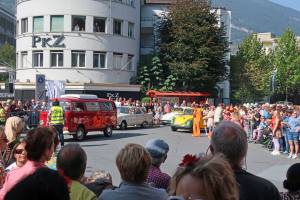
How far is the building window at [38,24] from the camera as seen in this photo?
50.3 meters

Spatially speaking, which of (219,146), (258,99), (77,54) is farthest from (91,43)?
(219,146)

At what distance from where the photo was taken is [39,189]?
2.28 m

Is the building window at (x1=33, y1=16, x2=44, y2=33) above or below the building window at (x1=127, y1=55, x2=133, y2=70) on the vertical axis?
above

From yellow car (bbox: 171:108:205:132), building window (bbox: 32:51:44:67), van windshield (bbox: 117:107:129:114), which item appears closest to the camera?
yellow car (bbox: 171:108:205:132)

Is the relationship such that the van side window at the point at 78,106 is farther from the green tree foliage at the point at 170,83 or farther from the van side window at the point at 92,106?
the green tree foliage at the point at 170,83

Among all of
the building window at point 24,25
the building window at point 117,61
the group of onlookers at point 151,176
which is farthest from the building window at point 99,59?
the group of onlookers at point 151,176

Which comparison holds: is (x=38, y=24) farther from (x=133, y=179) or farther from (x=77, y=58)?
(x=133, y=179)

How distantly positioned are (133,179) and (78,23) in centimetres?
4651

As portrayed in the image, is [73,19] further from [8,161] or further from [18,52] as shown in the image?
[8,161]

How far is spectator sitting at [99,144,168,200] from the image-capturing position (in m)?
4.67

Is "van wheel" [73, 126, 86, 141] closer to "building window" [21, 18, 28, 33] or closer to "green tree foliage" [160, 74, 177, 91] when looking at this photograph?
"green tree foliage" [160, 74, 177, 91]

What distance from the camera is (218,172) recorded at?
2.78 meters

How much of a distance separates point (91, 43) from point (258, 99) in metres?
30.2

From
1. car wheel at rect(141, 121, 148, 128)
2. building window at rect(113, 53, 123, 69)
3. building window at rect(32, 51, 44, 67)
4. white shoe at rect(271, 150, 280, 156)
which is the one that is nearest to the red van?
white shoe at rect(271, 150, 280, 156)
